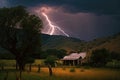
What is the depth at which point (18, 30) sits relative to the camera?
2721 inches

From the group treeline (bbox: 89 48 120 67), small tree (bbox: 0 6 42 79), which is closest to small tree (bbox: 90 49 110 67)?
treeline (bbox: 89 48 120 67)

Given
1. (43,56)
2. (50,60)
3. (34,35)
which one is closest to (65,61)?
(43,56)

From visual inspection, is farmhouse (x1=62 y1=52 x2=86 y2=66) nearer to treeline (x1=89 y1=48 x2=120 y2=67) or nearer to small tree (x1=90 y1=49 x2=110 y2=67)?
treeline (x1=89 y1=48 x2=120 y2=67)

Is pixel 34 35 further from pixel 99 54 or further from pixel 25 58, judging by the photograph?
pixel 99 54

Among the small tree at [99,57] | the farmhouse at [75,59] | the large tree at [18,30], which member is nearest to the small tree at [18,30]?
the large tree at [18,30]

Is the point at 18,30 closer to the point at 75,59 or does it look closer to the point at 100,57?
the point at 100,57

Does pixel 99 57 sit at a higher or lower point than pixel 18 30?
lower

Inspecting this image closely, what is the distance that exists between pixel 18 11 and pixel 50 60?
100ft

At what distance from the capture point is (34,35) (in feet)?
226

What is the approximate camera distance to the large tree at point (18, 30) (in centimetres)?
6781

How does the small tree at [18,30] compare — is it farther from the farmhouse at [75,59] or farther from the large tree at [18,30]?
the farmhouse at [75,59]

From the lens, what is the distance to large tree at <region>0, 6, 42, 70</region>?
67.8 meters

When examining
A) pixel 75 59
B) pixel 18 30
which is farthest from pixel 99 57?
pixel 18 30

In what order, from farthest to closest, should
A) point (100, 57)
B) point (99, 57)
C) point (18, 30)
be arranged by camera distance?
point (99, 57)
point (100, 57)
point (18, 30)
